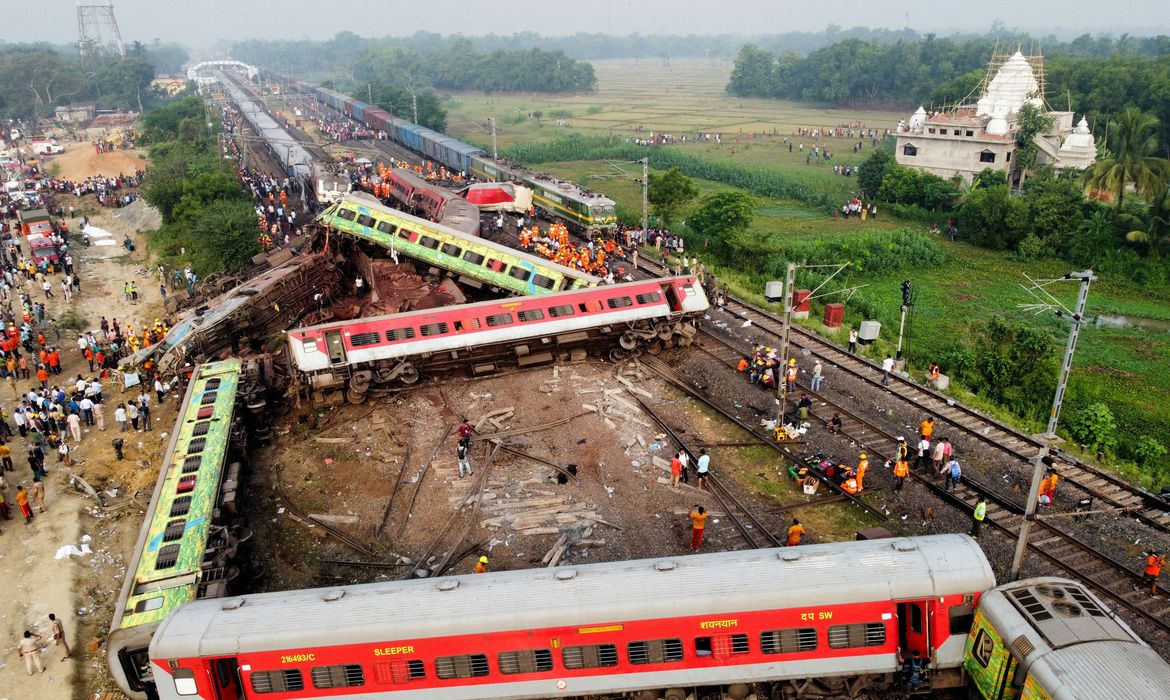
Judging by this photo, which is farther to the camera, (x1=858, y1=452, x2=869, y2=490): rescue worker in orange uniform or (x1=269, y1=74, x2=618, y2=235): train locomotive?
(x1=269, y1=74, x2=618, y2=235): train locomotive

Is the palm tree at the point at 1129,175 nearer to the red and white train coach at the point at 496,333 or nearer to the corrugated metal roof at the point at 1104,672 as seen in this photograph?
the red and white train coach at the point at 496,333

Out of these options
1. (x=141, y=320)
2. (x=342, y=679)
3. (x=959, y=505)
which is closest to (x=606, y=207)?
(x=141, y=320)

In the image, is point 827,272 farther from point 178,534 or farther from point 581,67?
point 581,67

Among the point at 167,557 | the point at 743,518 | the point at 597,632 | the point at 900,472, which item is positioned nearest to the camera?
the point at 597,632

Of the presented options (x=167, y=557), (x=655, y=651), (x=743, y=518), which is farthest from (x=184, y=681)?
(x=743, y=518)

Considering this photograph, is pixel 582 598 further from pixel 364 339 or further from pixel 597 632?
pixel 364 339

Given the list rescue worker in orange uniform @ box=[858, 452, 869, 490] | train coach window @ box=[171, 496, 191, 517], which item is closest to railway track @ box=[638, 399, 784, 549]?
rescue worker in orange uniform @ box=[858, 452, 869, 490]

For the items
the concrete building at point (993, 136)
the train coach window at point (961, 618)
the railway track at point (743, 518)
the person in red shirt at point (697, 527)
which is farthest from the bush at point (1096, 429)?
the concrete building at point (993, 136)

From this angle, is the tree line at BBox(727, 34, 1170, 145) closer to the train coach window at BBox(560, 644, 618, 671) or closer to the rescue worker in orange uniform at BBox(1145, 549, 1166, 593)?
the rescue worker in orange uniform at BBox(1145, 549, 1166, 593)
